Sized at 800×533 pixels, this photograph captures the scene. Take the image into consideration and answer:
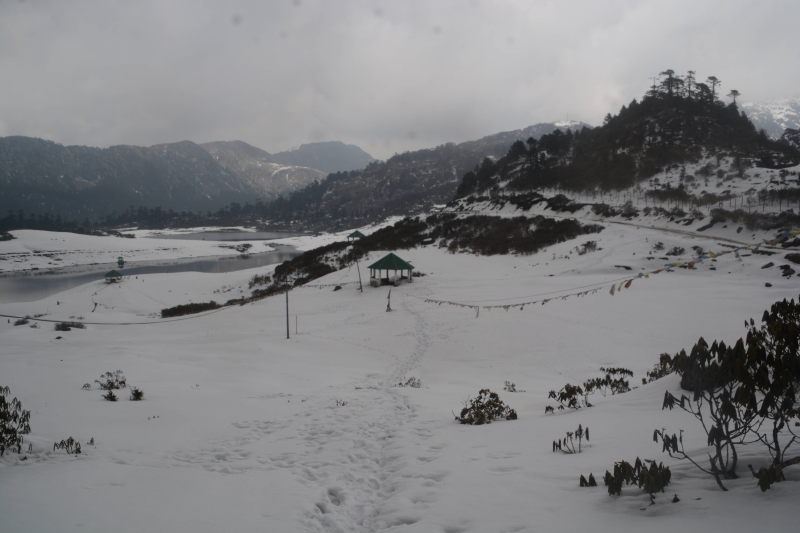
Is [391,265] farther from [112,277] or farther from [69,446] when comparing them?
[112,277]

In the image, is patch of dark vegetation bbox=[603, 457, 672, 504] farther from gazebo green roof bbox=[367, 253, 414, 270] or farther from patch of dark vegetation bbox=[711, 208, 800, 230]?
patch of dark vegetation bbox=[711, 208, 800, 230]

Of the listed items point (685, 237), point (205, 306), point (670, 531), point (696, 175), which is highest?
point (696, 175)

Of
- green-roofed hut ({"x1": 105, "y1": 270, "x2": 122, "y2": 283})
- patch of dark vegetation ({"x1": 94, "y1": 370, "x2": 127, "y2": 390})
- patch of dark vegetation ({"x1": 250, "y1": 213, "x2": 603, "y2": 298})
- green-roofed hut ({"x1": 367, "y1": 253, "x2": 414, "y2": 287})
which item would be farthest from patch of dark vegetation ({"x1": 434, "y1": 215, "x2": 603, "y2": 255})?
green-roofed hut ({"x1": 105, "y1": 270, "x2": 122, "y2": 283})

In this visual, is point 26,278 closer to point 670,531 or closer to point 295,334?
point 295,334

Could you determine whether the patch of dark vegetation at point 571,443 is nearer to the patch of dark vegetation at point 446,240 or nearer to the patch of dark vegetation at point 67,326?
the patch of dark vegetation at point 67,326

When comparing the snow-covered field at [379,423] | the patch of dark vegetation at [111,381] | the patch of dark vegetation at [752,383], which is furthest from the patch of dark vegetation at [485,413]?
the patch of dark vegetation at [111,381]

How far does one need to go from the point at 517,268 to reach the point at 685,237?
11743mm

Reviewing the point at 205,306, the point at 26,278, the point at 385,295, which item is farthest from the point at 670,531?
the point at 26,278

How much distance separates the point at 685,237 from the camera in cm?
2817

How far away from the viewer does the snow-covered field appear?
384 cm

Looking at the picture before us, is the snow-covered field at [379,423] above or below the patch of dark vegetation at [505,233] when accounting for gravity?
below

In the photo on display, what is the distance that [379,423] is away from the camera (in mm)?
7957

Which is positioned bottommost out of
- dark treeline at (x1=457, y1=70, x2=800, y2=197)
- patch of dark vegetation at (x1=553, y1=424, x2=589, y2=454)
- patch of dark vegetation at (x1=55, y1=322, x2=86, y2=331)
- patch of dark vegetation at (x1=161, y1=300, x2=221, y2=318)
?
patch of dark vegetation at (x1=161, y1=300, x2=221, y2=318)

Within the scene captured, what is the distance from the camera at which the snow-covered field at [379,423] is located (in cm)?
384
